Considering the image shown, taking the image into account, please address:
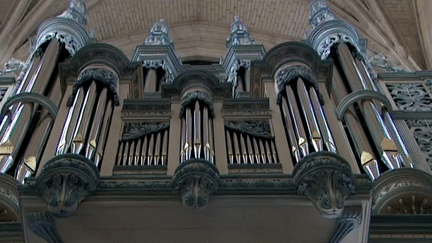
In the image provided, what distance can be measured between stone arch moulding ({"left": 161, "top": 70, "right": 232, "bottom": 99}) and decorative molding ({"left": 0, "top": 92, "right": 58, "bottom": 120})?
60.1 inches

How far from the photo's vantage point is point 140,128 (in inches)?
364

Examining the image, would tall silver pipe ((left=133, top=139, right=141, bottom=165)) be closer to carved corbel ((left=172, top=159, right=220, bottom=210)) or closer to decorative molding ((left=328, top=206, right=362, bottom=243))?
carved corbel ((left=172, top=159, right=220, bottom=210))

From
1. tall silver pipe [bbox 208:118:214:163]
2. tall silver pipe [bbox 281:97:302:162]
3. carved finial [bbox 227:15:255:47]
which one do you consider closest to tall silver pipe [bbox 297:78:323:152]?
tall silver pipe [bbox 281:97:302:162]

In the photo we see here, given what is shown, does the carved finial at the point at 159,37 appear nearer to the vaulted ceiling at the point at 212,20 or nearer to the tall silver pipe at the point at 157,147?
the vaulted ceiling at the point at 212,20

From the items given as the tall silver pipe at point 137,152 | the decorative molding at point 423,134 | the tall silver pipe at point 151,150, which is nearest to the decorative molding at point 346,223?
the tall silver pipe at point 151,150

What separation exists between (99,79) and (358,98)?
3195mm

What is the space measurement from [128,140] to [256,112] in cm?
155

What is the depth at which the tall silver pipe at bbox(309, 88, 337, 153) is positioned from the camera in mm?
8434

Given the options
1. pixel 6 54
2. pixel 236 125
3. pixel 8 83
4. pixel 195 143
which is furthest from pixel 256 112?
pixel 6 54

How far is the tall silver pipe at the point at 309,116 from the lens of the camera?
27.6 ft

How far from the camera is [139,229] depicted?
791 centimetres

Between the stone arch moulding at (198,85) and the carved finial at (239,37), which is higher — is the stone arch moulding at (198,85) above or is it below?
below

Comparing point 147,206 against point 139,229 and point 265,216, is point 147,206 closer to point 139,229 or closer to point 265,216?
point 139,229

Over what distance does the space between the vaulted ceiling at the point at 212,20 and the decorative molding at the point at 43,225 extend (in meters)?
12.0
